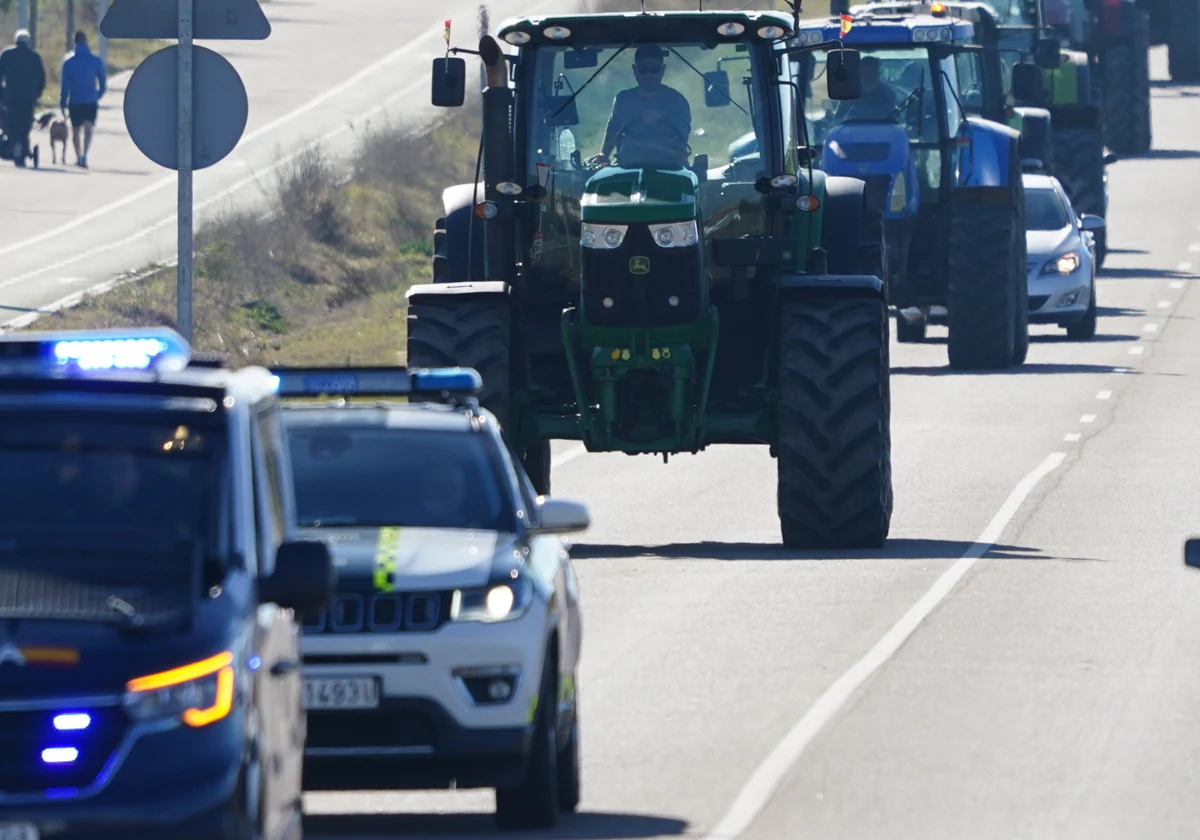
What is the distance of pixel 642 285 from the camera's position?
55.2 ft

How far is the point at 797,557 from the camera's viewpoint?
17.1 metres

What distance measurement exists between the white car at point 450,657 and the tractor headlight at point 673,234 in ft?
20.8

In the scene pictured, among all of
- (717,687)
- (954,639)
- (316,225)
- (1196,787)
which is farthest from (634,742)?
(316,225)

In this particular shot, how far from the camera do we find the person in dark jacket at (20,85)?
3731 centimetres

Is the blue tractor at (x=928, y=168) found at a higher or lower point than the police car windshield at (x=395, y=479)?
higher

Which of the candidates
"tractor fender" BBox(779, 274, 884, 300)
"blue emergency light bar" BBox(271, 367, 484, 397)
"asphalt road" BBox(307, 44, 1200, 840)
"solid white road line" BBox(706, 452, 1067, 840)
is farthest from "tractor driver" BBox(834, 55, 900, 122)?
"blue emergency light bar" BBox(271, 367, 484, 397)

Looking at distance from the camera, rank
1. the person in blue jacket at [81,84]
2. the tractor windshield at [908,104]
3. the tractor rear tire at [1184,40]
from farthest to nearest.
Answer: the tractor rear tire at [1184,40], the person in blue jacket at [81,84], the tractor windshield at [908,104]

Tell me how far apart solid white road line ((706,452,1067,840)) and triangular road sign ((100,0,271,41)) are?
4034mm

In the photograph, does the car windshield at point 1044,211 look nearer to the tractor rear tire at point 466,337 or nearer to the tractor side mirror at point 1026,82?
the tractor side mirror at point 1026,82

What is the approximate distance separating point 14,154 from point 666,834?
107ft

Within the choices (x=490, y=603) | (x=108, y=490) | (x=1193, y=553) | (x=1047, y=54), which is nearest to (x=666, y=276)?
(x=490, y=603)

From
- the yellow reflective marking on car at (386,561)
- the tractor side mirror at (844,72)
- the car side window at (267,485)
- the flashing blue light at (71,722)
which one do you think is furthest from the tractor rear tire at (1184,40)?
the flashing blue light at (71,722)

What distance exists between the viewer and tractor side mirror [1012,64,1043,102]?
2902cm

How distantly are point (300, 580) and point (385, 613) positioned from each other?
2.34m
